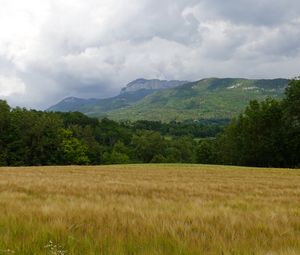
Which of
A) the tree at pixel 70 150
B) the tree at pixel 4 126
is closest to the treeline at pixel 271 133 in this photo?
the tree at pixel 70 150

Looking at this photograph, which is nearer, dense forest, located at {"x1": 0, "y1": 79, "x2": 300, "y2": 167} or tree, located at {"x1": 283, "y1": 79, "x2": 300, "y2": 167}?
tree, located at {"x1": 283, "y1": 79, "x2": 300, "y2": 167}

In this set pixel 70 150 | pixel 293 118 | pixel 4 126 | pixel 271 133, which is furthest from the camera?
pixel 70 150

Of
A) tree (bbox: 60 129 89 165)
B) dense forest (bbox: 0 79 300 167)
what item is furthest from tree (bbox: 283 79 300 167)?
tree (bbox: 60 129 89 165)

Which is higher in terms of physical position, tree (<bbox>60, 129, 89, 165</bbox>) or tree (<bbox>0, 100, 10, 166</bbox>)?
tree (<bbox>0, 100, 10, 166</bbox>)

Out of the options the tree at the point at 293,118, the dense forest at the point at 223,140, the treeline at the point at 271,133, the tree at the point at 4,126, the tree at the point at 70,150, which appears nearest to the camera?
the tree at the point at 293,118

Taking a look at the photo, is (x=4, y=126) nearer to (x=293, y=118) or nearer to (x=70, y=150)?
(x=70, y=150)

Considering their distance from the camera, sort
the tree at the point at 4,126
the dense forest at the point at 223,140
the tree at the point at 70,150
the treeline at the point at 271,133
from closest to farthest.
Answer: the treeline at the point at 271,133 → the dense forest at the point at 223,140 → the tree at the point at 4,126 → the tree at the point at 70,150

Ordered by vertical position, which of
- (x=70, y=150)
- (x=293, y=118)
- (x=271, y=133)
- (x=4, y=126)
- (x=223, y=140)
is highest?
(x=4, y=126)

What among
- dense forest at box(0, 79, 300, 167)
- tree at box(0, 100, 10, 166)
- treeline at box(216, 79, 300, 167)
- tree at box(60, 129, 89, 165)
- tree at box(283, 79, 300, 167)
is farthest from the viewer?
tree at box(60, 129, 89, 165)

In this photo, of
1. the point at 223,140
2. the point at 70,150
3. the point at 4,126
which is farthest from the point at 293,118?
the point at 4,126

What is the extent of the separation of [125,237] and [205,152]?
371ft

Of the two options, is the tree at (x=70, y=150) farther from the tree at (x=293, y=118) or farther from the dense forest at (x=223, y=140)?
the tree at (x=293, y=118)

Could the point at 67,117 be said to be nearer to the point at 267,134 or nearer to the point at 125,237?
the point at 267,134

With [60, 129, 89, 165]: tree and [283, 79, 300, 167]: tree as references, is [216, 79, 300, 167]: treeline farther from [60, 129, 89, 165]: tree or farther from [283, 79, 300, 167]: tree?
[60, 129, 89, 165]: tree
